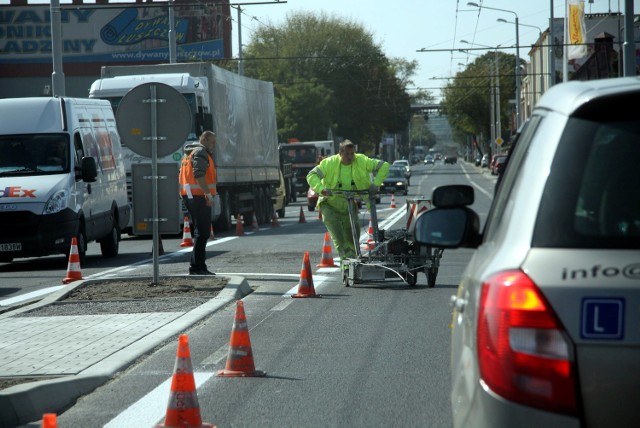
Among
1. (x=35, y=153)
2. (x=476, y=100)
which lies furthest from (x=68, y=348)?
(x=476, y=100)

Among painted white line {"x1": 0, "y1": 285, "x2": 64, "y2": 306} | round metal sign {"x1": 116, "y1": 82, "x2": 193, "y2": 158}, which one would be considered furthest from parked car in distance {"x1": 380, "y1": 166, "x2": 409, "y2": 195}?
round metal sign {"x1": 116, "y1": 82, "x2": 193, "y2": 158}

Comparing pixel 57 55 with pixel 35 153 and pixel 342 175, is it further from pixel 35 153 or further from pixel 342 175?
pixel 342 175

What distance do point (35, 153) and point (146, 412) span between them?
13.3 metres

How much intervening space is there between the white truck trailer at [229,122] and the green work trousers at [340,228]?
1005 cm

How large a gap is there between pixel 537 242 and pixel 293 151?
5302 cm

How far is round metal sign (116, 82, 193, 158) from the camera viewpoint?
48.0 ft

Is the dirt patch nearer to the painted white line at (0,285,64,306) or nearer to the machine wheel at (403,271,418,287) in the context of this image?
the painted white line at (0,285,64,306)

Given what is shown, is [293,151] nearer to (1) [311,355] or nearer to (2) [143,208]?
(2) [143,208]

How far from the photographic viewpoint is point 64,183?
19547mm

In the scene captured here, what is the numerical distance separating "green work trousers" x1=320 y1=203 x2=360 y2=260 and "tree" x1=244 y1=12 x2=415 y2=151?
68.5m

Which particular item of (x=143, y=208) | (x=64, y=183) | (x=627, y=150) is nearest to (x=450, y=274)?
(x=143, y=208)

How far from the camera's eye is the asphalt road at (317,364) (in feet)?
23.6

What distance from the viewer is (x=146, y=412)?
732cm

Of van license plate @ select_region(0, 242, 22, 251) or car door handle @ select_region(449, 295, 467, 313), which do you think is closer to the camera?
car door handle @ select_region(449, 295, 467, 313)
